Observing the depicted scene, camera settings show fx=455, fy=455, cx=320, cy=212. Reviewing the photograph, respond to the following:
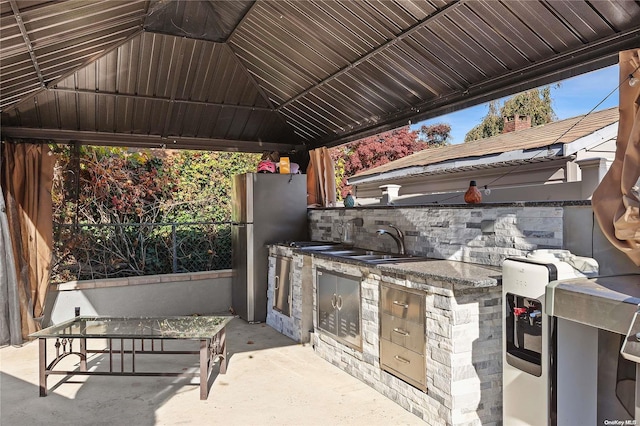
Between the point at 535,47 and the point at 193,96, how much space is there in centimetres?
418

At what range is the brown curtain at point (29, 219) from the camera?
17.5ft

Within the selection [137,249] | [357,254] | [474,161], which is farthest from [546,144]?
[137,249]

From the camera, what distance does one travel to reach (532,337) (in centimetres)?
257

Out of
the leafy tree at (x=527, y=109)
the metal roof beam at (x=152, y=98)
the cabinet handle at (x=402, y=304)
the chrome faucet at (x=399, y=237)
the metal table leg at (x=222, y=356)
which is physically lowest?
the metal table leg at (x=222, y=356)

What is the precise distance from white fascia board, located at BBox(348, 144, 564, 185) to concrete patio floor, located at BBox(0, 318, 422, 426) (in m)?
3.05

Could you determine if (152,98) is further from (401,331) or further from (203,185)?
(401,331)

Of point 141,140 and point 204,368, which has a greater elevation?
point 141,140

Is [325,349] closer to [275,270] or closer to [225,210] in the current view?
[275,270]

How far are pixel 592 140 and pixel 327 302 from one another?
3.26 metres

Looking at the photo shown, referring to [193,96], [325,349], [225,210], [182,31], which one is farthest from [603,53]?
[225,210]

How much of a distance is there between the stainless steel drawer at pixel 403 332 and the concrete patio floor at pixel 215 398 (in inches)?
19.4

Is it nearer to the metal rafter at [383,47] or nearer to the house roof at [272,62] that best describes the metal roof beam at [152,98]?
the house roof at [272,62]

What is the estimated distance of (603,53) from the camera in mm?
2930

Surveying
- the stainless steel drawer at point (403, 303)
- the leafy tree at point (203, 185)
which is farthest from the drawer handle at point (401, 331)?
the leafy tree at point (203, 185)
